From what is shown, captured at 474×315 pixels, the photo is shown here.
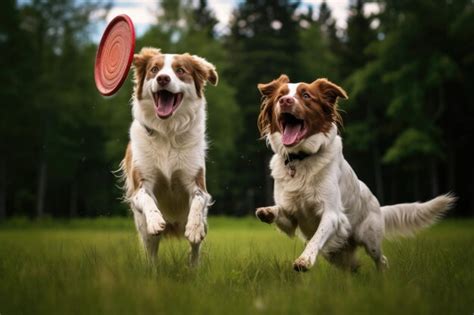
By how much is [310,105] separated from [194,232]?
5.85 ft

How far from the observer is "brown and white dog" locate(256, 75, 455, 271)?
19.6 feet

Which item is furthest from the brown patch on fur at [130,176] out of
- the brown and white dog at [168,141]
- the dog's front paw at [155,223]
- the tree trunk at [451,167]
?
the tree trunk at [451,167]

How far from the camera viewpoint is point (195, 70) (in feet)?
21.4

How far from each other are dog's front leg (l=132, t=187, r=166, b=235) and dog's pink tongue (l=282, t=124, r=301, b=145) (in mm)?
1484

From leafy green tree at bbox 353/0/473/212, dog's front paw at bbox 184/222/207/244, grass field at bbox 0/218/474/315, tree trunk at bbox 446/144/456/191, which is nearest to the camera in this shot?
grass field at bbox 0/218/474/315

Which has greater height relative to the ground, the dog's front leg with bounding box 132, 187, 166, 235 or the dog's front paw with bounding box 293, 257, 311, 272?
the dog's front leg with bounding box 132, 187, 166, 235

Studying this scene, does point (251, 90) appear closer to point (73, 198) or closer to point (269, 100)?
point (73, 198)

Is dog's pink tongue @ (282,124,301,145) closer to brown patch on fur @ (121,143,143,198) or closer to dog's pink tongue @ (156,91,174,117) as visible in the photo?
dog's pink tongue @ (156,91,174,117)

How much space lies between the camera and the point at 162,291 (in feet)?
A: 14.0

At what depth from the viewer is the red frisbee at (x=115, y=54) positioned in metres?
6.69

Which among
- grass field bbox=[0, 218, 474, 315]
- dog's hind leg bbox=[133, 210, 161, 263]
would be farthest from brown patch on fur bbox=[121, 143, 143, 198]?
grass field bbox=[0, 218, 474, 315]

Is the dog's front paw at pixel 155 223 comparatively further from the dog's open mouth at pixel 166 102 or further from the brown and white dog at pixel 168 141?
the dog's open mouth at pixel 166 102

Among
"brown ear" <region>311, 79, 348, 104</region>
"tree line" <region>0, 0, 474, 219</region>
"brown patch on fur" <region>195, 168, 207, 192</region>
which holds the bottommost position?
"brown patch on fur" <region>195, 168, 207, 192</region>

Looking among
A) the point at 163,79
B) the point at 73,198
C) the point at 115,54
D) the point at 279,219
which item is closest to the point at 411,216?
the point at 279,219
